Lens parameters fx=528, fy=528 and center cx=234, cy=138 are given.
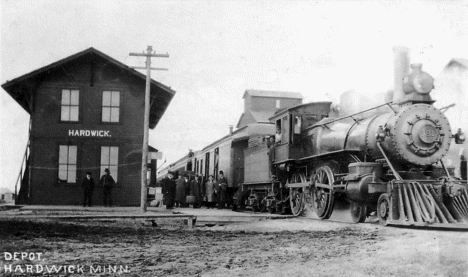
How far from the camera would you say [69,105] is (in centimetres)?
1769

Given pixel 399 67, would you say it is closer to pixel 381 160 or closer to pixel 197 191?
pixel 381 160

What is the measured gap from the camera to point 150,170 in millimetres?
23344

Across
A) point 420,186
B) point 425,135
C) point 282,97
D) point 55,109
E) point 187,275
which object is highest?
point 282,97

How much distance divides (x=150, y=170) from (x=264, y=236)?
52.1ft

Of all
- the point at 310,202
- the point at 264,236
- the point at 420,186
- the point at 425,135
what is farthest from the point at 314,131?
the point at 264,236

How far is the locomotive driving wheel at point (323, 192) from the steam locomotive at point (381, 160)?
2cm

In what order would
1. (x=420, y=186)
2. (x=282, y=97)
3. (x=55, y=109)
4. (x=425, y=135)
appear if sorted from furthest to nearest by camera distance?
(x=282, y=97) → (x=55, y=109) → (x=425, y=135) → (x=420, y=186)

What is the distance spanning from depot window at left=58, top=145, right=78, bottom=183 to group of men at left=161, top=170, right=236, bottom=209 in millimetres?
3381

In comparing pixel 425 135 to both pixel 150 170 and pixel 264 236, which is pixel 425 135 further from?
pixel 150 170

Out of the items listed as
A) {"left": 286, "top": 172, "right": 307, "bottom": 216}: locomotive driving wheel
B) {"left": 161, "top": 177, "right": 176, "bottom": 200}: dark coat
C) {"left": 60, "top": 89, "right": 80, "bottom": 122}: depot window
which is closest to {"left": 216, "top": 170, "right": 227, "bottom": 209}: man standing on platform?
{"left": 161, "top": 177, "right": 176, "bottom": 200}: dark coat

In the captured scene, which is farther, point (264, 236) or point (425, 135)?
point (425, 135)

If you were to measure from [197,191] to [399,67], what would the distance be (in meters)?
11.8

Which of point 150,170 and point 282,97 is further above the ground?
point 282,97

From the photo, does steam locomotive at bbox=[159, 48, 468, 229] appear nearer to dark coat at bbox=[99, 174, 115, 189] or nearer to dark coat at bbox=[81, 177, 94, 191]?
dark coat at bbox=[99, 174, 115, 189]
